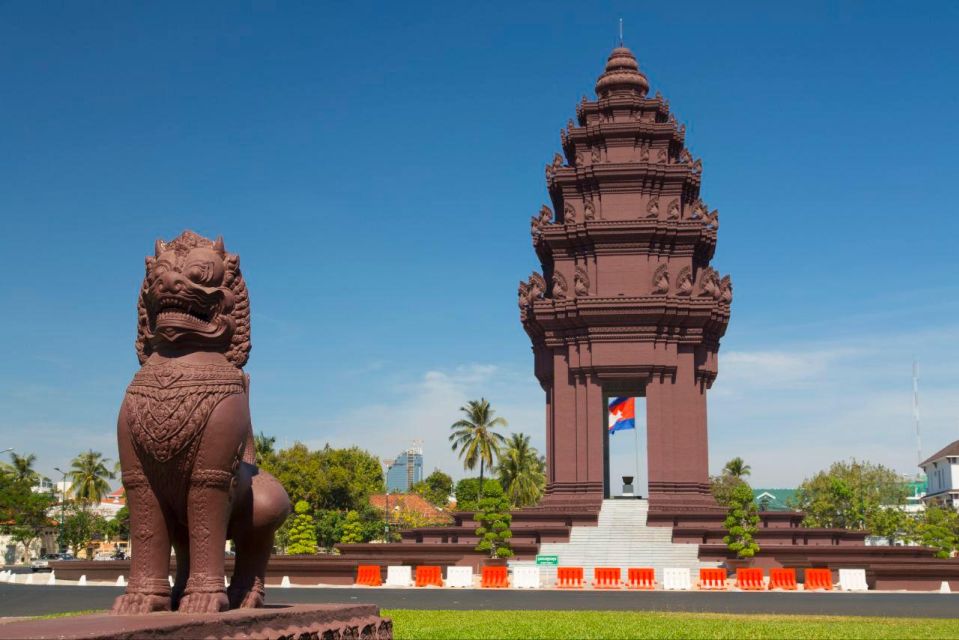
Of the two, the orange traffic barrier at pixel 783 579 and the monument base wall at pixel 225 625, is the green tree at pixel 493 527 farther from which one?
the monument base wall at pixel 225 625

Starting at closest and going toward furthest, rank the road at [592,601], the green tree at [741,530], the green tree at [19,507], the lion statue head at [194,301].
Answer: the lion statue head at [194,301] < the road at [592,601] < the green tree at [741,530] < the green tree at [19,507]

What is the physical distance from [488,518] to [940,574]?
1749 centimetres

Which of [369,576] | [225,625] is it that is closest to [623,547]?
[369,576]

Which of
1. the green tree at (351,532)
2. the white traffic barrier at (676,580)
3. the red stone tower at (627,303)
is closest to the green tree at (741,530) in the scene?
the red stone tower at (627,303)

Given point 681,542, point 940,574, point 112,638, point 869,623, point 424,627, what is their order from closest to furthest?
point 112,638, point 424,627, point 869,623, point 940,574, point 681,542

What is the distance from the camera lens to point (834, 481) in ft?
233

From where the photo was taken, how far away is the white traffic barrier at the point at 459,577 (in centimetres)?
3531

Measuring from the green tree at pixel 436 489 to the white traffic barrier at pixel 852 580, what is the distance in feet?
257

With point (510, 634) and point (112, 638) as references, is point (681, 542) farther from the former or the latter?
point (112, 638)

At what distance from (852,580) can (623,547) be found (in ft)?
31.6

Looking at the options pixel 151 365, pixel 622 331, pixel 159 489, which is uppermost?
pixel 622 331

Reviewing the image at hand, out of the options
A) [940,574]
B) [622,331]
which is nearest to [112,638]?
[940,574]

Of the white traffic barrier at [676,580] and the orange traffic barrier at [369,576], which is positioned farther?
the orange traffic barrier at [369,576]

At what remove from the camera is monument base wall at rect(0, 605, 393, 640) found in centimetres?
674
